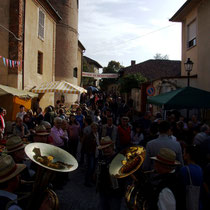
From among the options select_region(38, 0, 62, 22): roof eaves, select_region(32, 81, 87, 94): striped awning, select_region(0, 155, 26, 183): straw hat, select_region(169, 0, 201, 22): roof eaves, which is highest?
select_region(38, 0, 62, 22): roof eaves

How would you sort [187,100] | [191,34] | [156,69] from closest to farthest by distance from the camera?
1. [187,100]
2. [191,34]
3. [156,69]

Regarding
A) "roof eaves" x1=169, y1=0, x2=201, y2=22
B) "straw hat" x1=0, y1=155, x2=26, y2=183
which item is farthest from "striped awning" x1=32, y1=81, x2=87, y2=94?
"straw hat" x1=0, y1=155, x2=26, y2=183

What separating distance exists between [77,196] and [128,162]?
2.91m

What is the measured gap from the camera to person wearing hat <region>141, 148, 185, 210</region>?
225 centimetres

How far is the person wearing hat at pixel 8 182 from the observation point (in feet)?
6.87

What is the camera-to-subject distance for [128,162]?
10.2 feet

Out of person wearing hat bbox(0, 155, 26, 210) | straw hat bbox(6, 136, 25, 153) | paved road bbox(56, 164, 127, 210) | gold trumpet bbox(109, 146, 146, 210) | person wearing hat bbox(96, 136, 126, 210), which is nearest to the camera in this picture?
person wearing hat bbox(0, 155, 26, 210)

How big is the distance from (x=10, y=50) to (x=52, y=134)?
25.5 ft

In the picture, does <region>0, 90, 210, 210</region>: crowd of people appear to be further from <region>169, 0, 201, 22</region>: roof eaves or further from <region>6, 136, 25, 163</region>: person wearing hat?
<region>169, 0, 201, 22</region>: roof eaves

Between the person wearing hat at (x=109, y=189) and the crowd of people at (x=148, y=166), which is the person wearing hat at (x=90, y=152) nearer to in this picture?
the crowd of people at (x=148, y=166)

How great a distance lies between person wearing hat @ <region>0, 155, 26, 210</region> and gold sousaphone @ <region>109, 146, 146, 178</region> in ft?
4.02

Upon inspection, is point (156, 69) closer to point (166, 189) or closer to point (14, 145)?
point (14, 145)

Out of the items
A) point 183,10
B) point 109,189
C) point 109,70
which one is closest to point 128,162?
point 109,189

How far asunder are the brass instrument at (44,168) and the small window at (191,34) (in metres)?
13.4
